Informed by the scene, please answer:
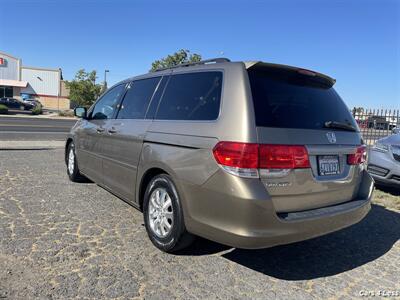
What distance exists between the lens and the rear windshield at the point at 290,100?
3.12 meters

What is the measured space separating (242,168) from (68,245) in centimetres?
205

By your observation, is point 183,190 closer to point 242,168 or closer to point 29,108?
point 242,168

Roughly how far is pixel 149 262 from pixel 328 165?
6.24 ft

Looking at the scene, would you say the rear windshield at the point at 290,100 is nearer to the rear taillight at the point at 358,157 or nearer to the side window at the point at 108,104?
the rear taillight at the point at 358,157

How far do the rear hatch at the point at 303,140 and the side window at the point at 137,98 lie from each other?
1.56 m

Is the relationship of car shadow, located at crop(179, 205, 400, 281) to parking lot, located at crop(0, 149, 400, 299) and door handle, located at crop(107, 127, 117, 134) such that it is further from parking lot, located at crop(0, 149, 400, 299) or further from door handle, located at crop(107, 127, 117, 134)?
door handle, located at crop(107, 127, 117, 134)

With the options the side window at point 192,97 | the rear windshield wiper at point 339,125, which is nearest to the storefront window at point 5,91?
the side window at point 192,97

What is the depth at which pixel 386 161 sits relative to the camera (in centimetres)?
660

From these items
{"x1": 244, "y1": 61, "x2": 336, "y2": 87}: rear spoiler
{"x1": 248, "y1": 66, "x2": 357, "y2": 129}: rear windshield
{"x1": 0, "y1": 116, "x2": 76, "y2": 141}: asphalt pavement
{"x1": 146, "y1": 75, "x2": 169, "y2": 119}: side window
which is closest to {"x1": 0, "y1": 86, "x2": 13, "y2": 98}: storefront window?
{"x1": 0, "y1": 116, "x2": 76, "y2": 141}: asphalt pavement

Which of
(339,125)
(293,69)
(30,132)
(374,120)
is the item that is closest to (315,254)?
(339,125)

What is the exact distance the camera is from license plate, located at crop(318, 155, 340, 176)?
328 cm

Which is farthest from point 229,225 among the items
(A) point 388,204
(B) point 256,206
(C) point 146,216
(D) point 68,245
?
(A) point 388,204

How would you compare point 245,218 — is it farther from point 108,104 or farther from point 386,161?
point 386,161

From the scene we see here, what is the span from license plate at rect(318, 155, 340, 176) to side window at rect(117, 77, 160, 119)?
208 centimetres
